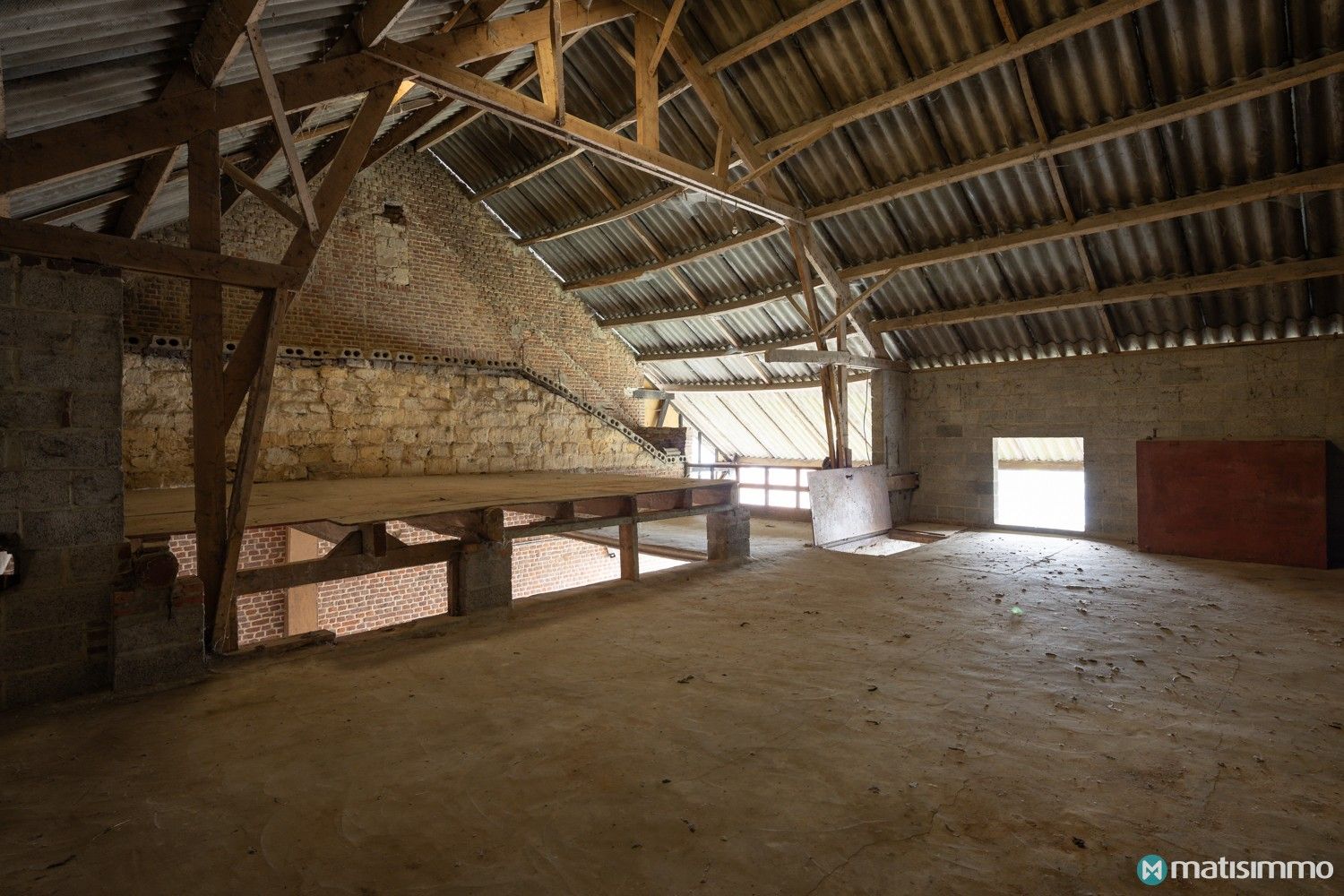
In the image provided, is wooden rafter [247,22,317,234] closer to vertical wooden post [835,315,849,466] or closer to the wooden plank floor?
the wooden plank floor

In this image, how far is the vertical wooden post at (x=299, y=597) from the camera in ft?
31.3

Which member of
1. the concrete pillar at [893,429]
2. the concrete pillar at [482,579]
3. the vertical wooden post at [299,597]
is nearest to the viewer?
the concrete pillar at [482,579]

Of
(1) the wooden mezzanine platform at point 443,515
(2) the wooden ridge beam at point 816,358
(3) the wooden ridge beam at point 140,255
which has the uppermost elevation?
(2) the wooden ridge beam at point 816,358

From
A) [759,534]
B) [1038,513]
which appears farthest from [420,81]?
[1038,513]

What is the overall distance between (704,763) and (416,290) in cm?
1062

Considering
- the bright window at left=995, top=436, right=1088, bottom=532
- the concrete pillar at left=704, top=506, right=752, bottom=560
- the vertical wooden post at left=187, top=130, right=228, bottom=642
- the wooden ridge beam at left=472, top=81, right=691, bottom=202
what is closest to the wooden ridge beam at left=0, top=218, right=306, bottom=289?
the vertical wooden post at left=187, top=130, right=228, bottom=642

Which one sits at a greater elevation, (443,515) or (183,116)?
(183,116)

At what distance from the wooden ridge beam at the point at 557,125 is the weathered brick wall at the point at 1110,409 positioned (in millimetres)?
4816

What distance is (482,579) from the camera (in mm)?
5672

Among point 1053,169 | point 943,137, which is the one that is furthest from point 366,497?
point 1053,169

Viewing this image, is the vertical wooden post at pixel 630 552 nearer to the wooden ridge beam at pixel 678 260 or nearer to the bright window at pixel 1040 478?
the wooden ridge beam at pixel 678 260

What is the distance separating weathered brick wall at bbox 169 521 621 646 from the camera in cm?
966

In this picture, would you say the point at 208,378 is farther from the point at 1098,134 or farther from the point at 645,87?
the point at 1098,134

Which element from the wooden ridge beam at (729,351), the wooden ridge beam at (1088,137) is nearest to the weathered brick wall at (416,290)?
the wooden ridge beam at (729,351)
